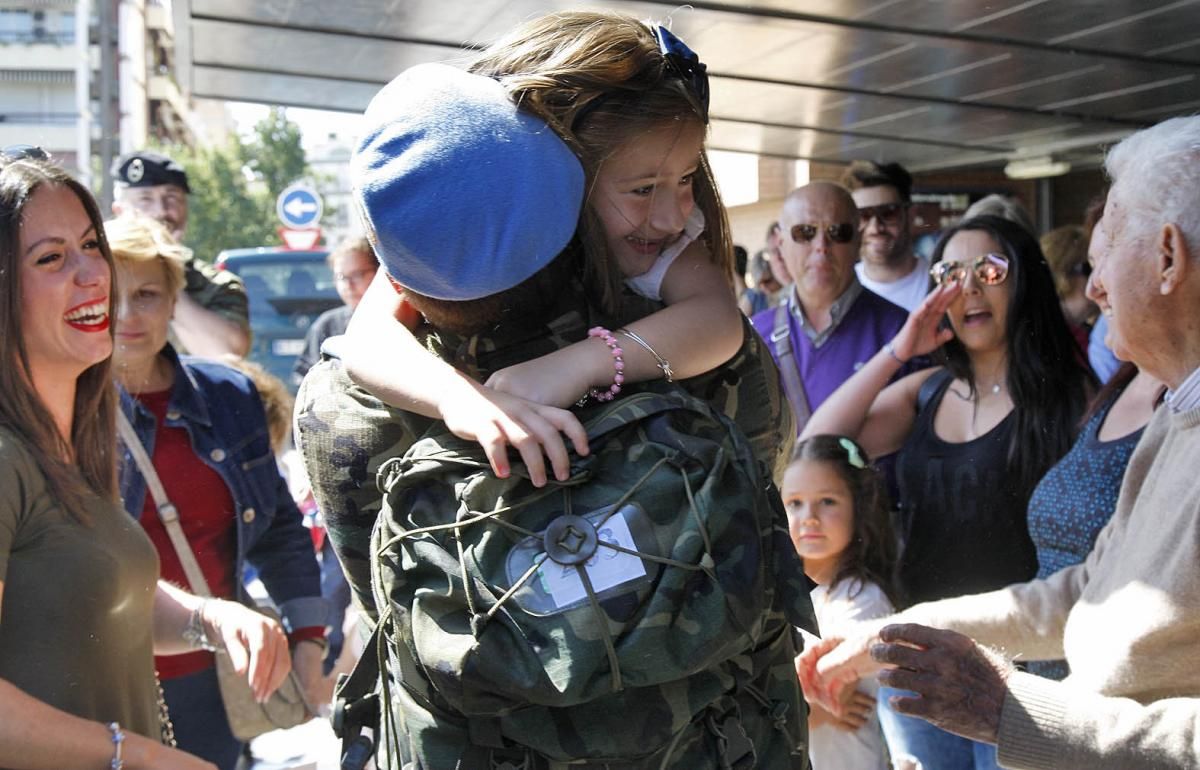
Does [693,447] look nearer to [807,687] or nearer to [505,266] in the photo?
[505,266]

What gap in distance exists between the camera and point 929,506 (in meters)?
3.75

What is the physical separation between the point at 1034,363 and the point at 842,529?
761 millimetres

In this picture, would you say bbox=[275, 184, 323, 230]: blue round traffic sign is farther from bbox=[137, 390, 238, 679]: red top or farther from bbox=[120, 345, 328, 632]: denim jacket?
bbox=[137, 390, 238, 679]: red top

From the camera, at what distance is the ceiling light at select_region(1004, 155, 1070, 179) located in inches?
386

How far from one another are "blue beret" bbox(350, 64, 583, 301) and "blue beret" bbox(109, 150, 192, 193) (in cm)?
452

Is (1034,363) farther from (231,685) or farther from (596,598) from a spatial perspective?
(596,598)

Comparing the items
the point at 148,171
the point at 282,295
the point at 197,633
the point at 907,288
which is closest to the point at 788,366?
the point at 907,288

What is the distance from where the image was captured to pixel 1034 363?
12.4 ft

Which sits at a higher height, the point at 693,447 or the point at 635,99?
the point at 635,99

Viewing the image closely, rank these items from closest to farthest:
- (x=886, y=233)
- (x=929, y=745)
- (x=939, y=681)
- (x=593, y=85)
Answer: (x=593, y=85) < (x=939, y=681) < (x=929, y=745) < (x=886, y=233)

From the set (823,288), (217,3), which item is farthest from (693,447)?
(217,3)

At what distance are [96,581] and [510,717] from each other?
4.14 feet

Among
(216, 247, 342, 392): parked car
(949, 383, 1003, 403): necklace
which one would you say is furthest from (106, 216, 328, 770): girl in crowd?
(216, 247, 342, 392): parked car

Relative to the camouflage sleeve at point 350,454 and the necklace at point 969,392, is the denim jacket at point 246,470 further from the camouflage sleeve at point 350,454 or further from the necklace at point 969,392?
the necklace at point 969,392
